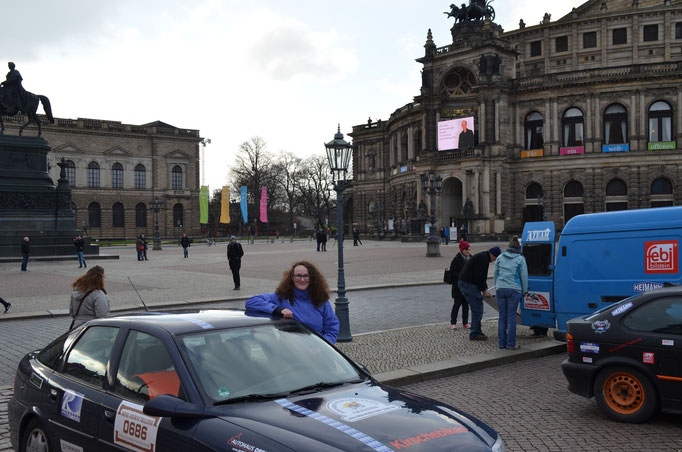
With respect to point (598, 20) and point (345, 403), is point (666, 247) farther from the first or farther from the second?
point (598, 20)

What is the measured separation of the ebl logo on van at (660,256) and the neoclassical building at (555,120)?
53.5 m

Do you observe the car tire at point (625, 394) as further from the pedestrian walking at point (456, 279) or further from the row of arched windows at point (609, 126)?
the row of arched windows at point (609, 126)

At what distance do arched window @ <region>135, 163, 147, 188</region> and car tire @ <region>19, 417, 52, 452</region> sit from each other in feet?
281

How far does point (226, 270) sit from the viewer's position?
28.5 meters

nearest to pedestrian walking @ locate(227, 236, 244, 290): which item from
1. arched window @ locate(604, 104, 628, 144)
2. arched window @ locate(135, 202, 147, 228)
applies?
arched window @ locate(604, 104, 628, 144)

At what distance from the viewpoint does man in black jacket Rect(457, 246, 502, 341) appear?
11195 mm

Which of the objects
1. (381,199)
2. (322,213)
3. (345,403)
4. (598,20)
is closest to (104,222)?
(381,199)

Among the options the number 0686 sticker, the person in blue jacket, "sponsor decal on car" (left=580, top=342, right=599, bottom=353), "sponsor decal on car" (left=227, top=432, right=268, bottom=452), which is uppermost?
the person in blue jacket

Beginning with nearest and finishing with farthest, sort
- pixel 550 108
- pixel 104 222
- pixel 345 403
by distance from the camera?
pixel 345 403
pixel 550 108
pixel 104 222

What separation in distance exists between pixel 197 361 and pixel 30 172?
3479cm

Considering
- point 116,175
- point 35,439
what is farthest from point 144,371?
point 116,175

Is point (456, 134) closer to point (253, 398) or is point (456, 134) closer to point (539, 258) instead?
point (539, 258)

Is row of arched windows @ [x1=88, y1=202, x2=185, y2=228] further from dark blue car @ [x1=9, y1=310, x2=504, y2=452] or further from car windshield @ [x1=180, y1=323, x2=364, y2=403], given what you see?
car windshield @ [x1=180, y1=323, x2=364, y2=403]

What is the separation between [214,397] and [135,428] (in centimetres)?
58
